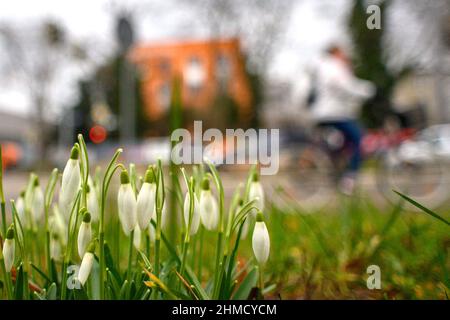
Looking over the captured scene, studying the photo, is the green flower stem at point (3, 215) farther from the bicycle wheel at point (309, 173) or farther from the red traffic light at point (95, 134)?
the bicycle wheel at point (309, 173)

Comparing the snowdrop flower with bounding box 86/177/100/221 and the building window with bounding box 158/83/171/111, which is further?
the building window with bounding box 158/83/171/111

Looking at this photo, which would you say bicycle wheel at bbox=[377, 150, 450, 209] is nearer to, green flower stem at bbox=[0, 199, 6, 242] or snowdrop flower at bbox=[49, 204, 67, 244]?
snowdrop flower at bbox=[49, 204, 67, 244]

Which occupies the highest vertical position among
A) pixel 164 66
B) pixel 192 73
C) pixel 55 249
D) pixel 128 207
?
pixel 164 66

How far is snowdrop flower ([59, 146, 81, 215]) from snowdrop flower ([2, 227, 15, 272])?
9 centimetres

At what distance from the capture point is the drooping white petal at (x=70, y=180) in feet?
2.20

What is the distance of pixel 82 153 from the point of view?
67 centimetres

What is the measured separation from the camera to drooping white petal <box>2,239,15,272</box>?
25.8 inches

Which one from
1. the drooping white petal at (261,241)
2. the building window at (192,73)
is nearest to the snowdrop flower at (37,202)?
the drooping white petal at (261,241)

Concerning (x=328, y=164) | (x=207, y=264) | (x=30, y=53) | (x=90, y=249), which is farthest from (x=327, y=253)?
(x=30, y=53)

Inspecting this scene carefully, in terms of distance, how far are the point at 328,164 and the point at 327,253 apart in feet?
11.8

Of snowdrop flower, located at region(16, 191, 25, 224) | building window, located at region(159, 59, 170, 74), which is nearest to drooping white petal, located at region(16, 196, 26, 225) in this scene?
snowdrop flower, located at region(16, 191, 25, 224)

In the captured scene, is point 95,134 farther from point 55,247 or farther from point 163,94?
point 163,94

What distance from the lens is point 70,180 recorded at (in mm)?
674

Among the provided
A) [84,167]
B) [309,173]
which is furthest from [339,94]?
[84,167]
